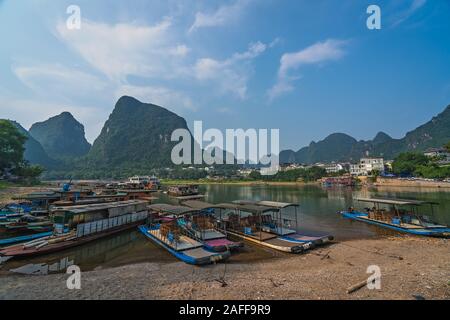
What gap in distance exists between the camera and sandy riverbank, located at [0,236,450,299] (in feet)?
29.4

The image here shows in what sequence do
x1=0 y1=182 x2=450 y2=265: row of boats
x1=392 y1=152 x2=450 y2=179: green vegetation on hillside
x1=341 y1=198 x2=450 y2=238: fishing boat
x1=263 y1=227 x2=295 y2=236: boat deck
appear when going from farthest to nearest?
x1=392 y1=152 x2=450 y2=179: green vegetation on hillside
x1=341 y1=198 x2=450 y2=238: fishing boat
x1=263 y1=227 x2=295 y2=236: boat deck
x1=0 y1=182 x2=450 y2=265: row of boats

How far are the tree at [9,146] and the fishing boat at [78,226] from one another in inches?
2094

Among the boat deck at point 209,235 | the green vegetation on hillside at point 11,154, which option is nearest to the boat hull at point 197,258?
the boat deck at point 209,235

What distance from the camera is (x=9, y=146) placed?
57281mm

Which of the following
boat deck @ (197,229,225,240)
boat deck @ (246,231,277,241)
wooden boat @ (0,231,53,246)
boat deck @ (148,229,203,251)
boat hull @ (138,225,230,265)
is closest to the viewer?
boat hull @ (138,225,230,265)

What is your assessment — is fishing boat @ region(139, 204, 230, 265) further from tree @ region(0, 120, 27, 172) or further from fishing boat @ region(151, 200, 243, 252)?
tree @ region(0, 120, 27, 172)

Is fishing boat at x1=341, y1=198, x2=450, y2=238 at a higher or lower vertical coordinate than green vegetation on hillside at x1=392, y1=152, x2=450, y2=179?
lower

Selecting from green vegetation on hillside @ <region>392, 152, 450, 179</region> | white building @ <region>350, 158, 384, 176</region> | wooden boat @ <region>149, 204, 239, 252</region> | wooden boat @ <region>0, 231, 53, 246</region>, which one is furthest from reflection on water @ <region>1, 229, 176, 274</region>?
white building @ <region>350, 158, 384, 176</region>

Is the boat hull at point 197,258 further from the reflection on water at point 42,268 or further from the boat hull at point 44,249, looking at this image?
the boat hull at point 44,249

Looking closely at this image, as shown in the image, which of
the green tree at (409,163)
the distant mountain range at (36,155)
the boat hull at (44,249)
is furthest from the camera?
the distant mountain range at (36,155)

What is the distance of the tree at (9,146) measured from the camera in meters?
55.7

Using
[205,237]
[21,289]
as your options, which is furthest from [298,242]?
[21,289]

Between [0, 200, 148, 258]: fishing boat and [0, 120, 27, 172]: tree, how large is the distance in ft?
175

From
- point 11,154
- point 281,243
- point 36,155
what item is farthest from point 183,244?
point 36,155
